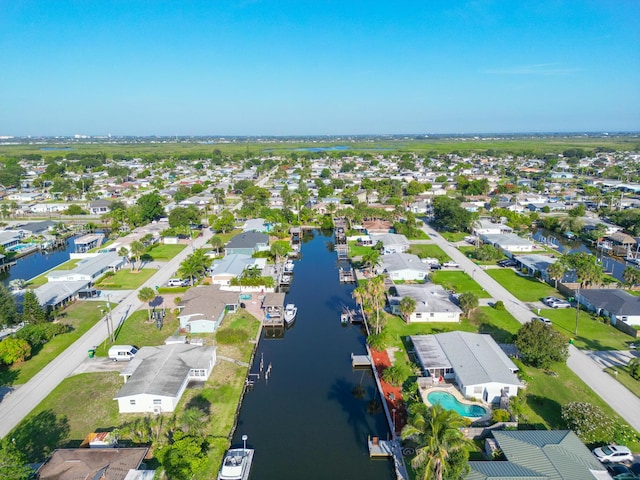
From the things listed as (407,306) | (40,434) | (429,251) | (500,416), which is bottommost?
(40,434)

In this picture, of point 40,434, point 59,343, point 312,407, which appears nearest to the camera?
point 40,434

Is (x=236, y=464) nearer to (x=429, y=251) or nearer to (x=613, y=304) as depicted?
(x=613, y=304)

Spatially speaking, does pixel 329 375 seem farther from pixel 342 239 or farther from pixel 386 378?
pixel 342 239

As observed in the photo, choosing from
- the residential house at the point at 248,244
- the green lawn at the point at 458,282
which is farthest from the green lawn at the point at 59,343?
the green lawn at the point at 458,282

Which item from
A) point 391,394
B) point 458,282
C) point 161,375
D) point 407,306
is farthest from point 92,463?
point 458,282

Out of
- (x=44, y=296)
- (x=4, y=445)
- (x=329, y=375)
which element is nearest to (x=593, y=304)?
(x=329, y=375)

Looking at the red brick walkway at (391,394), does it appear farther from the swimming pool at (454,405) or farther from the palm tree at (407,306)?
the palm tree at (407,306)

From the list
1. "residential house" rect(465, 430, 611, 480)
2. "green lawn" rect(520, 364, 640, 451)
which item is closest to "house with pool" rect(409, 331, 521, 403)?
"green lawn" rect(520, 364, 640, 451)
